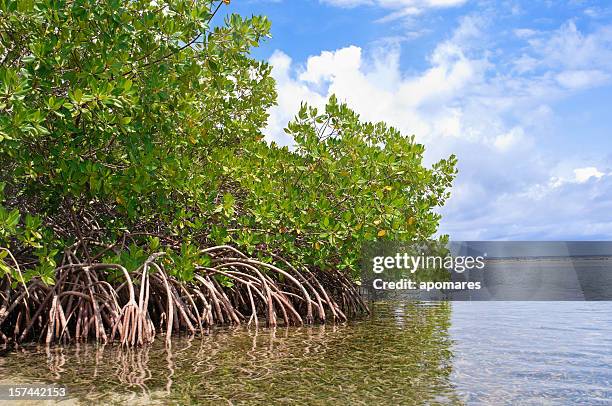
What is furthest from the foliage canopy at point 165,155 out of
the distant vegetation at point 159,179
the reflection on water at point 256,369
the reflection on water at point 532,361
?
the reflection on water at point 532,361

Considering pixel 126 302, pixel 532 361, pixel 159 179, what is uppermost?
pixel 159 179

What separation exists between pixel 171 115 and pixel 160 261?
1948 millimetres

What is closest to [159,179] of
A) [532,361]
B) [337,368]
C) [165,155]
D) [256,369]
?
[165,155]

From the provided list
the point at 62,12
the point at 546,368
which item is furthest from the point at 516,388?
the point at 62,12

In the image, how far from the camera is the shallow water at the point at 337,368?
15.0 feet

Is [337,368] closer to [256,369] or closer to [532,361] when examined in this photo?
[256,369]

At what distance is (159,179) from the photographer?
6.93 meters

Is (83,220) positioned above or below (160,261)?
above

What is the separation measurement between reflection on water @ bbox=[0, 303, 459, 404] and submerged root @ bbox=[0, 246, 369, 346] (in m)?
0.35

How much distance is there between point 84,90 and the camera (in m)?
5.46

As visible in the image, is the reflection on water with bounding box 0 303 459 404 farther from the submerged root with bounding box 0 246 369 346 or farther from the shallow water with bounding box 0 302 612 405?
the submerged root with bounding box 0 246 369 346

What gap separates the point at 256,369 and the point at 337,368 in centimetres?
72

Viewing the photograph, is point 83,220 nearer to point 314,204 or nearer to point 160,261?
point 160,261

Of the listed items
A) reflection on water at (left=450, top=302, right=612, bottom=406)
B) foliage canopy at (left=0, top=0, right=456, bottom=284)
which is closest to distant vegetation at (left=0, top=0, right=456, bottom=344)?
foliage canopy at (left=0, top=0, right=456, bottom=284)
